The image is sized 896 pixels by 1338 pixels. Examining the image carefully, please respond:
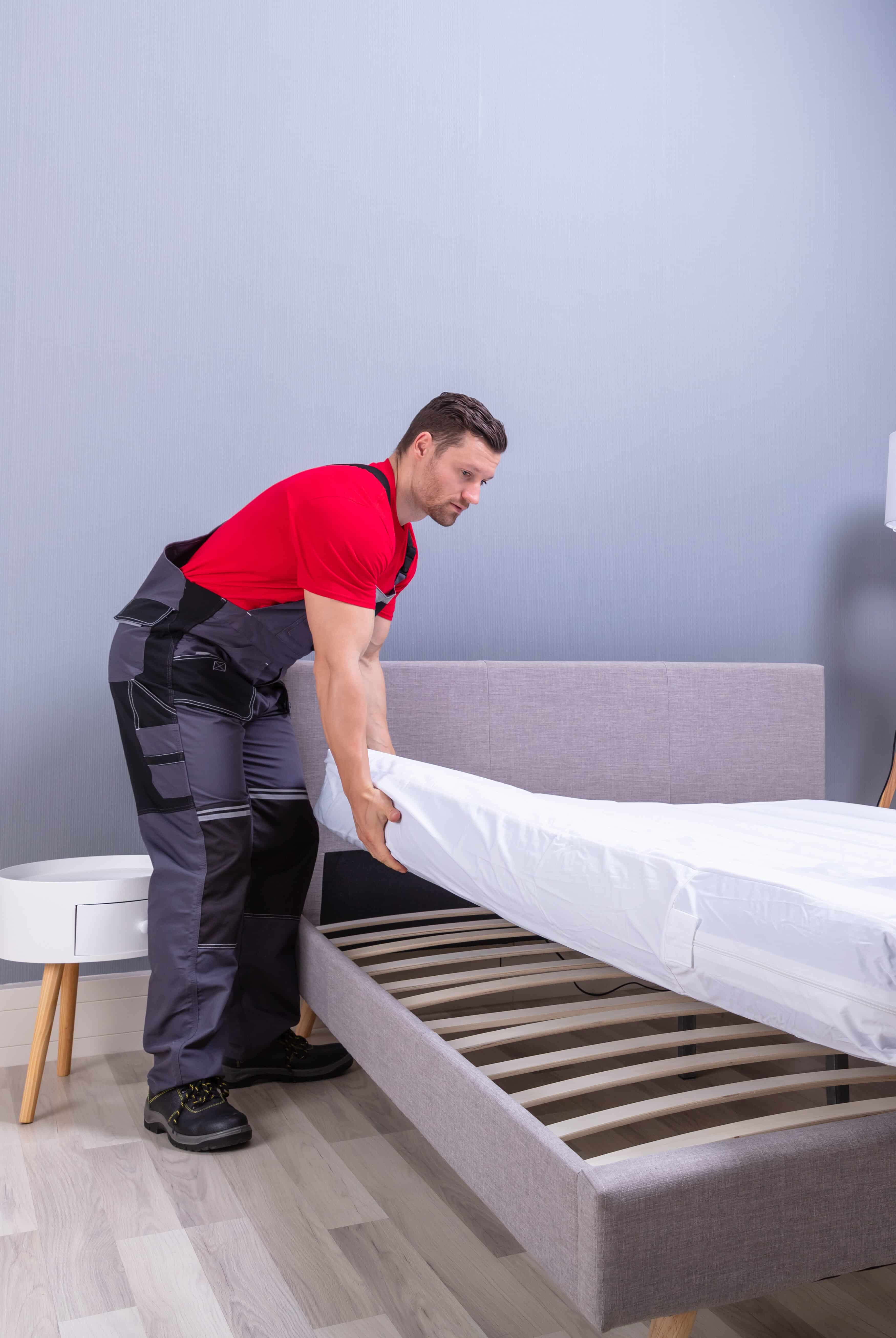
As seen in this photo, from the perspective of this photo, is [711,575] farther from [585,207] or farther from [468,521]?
[585,207]

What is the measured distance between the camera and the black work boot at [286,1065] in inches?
75.4

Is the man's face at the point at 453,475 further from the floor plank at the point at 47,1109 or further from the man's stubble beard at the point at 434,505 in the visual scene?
the floor plank at the point at 47,1109

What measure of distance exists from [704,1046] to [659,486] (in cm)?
141

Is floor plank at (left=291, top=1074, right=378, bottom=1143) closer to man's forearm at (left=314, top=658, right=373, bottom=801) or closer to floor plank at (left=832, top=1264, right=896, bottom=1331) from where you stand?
man's forearm at (left=314, top=658, right=373, bottom=801)

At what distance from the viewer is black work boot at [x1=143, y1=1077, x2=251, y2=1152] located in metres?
1.63

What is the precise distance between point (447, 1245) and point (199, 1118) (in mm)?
498

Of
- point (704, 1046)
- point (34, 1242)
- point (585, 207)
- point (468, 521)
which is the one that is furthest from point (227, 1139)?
point (585, 207)

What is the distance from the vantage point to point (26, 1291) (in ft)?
4.12

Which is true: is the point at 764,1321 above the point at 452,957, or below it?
below

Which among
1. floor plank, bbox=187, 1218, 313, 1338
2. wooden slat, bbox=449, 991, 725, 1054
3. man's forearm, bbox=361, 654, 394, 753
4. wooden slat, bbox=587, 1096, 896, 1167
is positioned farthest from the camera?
man's forearm, bbox=361, 654, 394, 753

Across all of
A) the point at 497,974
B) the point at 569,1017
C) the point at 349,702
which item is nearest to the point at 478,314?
the point at 349,702

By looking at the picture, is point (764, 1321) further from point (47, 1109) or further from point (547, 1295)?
point (47, 1109)

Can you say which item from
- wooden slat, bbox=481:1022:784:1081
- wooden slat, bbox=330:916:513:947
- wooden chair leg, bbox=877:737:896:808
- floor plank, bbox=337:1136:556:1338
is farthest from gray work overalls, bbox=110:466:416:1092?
wooden chair leg, bbox=877:737:896:808

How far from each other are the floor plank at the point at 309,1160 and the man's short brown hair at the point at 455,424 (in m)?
1.19
